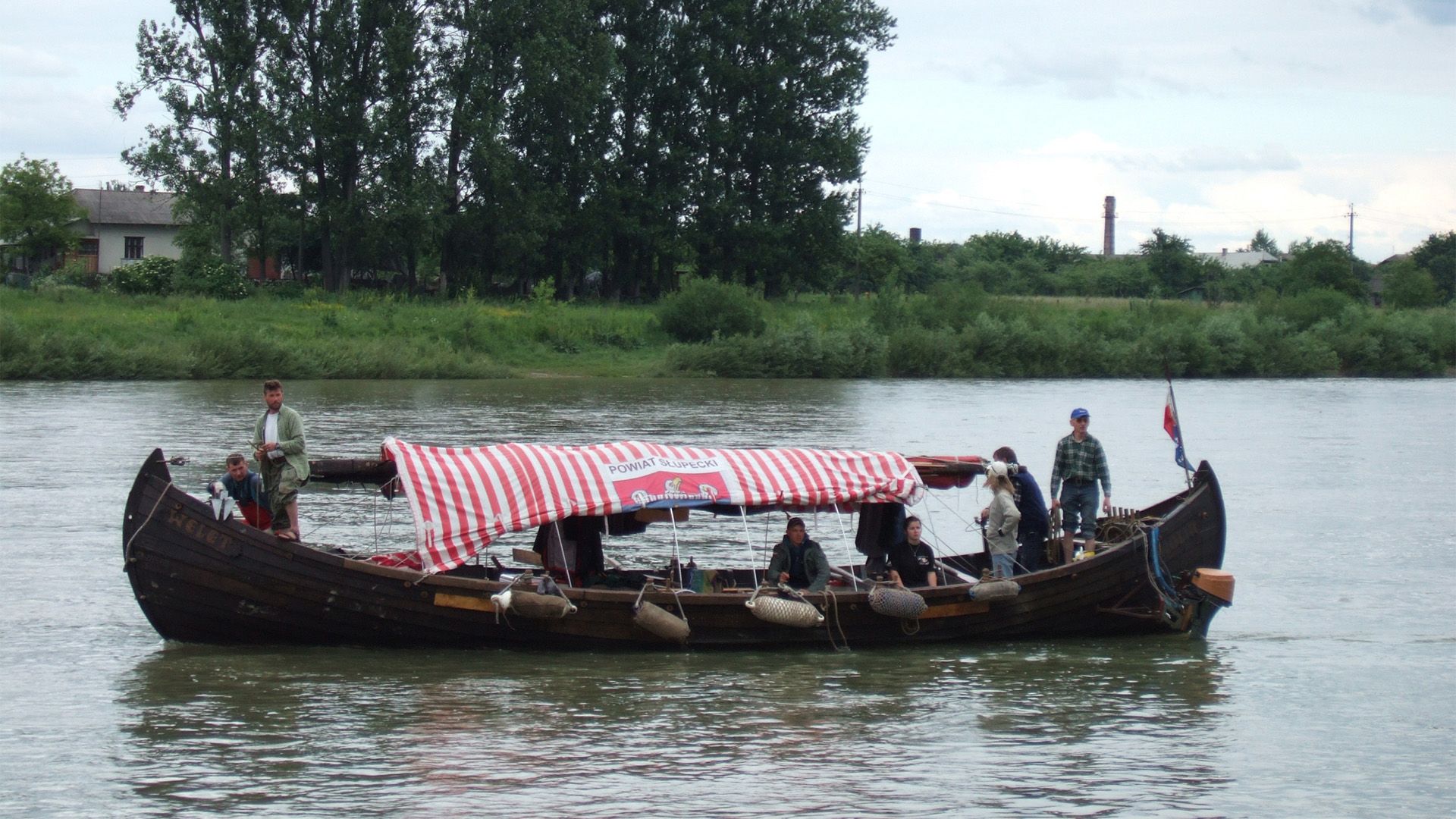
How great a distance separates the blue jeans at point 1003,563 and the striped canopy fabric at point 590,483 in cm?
99

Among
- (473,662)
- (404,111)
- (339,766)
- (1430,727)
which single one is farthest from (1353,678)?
(404,111)

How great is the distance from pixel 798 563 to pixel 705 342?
3814 cm

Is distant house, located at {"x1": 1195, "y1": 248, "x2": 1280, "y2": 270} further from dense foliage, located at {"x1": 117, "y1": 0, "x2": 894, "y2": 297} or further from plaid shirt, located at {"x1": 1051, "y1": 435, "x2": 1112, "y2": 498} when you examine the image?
plaid shirt, located at {"x1": 1051, "y1": 435, "x2": 1112, "y2": 498}

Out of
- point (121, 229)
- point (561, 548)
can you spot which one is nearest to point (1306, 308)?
point (121, 229)

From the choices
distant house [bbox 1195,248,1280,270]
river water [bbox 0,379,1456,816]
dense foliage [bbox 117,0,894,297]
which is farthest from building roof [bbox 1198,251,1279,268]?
river water [bbox 0,379,1456,816]

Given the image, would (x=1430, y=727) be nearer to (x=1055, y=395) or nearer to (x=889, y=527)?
(x=889, y=527)

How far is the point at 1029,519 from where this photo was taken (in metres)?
13.7

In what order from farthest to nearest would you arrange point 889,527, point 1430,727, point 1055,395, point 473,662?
point 1055,395 → point 889,527 → point 473,662 → point 1430,727

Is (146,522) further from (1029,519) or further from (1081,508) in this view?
(1081,508)

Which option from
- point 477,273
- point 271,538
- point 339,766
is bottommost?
point 339,766

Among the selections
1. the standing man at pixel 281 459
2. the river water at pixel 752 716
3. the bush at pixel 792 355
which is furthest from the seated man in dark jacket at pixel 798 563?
the bush at pixel 792 355

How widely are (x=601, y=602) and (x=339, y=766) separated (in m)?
3.02

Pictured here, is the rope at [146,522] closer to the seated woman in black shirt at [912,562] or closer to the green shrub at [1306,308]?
the seated woman in black shirt at [912,562]

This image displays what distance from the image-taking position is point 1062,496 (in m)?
14.2
